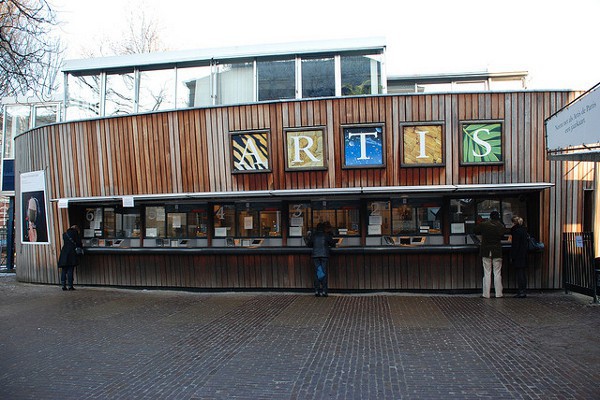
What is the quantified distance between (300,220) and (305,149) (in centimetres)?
→ 167

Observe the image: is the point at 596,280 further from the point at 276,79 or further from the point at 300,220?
the point at 276,79

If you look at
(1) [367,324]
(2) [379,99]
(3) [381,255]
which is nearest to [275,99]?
(2) [379,99]

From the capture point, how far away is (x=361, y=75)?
11.0m

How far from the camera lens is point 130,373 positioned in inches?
219

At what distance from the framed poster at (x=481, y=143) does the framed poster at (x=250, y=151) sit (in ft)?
14.5

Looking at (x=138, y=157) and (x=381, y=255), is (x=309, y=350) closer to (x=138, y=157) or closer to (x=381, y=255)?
(x=381, y=255)

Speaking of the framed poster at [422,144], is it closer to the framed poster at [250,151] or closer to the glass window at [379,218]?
the glass window at [379,218]

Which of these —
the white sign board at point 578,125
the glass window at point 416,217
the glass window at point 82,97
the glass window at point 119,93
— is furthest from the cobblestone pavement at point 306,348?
the glass window at point 82,97

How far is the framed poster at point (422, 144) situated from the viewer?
396 inches

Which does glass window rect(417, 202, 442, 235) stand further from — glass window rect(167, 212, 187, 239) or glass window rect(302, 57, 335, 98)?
glass window rect(167, 212, 187, 239)

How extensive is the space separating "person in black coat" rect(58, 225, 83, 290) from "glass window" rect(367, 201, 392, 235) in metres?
7.37

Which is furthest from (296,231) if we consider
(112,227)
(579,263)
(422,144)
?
(579,263)

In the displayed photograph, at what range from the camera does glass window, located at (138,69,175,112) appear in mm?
11805

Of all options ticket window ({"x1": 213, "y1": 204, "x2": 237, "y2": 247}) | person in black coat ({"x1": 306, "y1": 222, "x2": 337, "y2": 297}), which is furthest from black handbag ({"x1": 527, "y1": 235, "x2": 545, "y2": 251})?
ticket window ({"x1": 213, "y1": 204, "x2": 237, "y2": 247})
